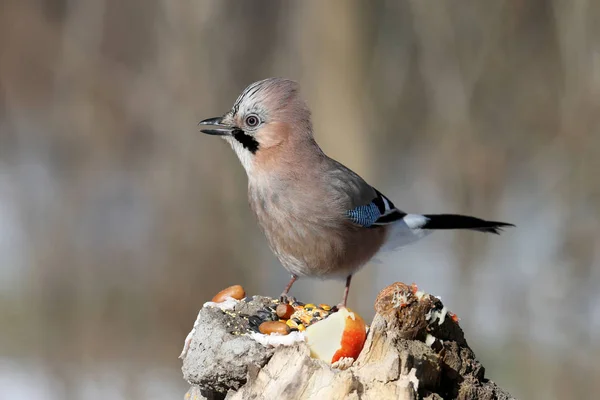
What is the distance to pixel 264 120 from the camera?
10.5 ft

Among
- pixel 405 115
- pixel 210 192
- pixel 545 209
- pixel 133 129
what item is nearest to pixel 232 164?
pixel 210 192

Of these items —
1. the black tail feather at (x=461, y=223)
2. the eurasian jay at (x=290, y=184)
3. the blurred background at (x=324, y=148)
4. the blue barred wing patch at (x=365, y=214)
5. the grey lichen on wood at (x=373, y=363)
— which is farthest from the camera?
the blurred background at (x=324, y=148)

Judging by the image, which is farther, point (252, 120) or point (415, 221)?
point (415, 221)

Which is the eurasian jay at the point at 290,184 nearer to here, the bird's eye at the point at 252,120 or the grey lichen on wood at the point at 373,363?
the bird's eye at the point at 252,120

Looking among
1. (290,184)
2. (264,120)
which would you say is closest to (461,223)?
(290,184)

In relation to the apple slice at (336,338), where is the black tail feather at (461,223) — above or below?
above

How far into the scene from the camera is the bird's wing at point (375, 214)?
339 cm

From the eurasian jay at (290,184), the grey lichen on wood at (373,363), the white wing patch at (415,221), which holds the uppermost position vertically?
the white wing patch at (415,221)

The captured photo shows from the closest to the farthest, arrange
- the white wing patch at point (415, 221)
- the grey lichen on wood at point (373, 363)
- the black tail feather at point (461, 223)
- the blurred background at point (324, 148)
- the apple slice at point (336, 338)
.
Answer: the grey lichen on wood at point (373, 363) → the apple slice at point (336, 338) → the black tail feather at point (461, 223) → the white wing patch at point (415, 221) → the blurred background at point (324, 148)

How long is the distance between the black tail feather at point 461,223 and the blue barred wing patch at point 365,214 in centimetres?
44

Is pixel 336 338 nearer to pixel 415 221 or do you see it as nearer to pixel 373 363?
pixel 373 363

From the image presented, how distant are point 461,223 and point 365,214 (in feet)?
1.91

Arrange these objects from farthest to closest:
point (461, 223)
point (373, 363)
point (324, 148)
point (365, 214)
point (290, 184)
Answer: point (324, 148) < point (461, 223) < point (365, 214) < point (290, 184) < point (373, 363)

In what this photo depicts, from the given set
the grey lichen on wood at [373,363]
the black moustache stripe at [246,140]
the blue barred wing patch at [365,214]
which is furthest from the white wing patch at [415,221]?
the grey lichen on wood at [373,363]
